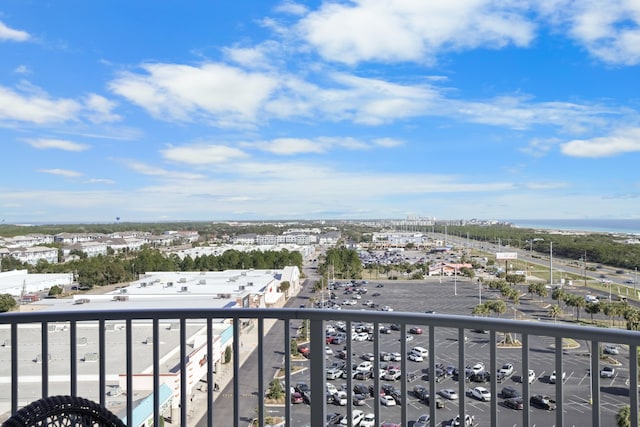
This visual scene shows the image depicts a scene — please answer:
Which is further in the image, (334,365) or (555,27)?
(555,27)

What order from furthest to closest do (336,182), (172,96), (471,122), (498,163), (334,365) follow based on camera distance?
1. (498,163)
2. (336,182)
3. (471,122)
4. (172,96)
5. (334,365)

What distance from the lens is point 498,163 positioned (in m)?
38.3

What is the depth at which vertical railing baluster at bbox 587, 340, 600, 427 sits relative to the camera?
125cm

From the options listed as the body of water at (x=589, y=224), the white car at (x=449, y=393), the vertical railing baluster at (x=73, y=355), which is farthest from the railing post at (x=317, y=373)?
the body of water at (x=589, y=224)

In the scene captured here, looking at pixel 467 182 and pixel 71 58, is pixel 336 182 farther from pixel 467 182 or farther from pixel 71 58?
pixel 71 58

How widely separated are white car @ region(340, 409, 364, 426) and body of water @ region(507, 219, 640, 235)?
74.8 feet

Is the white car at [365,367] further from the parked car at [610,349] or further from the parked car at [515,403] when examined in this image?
the parked car at [610,349]

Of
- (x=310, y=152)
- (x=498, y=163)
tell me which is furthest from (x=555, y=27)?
(x=498, y=163)

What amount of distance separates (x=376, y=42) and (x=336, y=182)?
25.9m

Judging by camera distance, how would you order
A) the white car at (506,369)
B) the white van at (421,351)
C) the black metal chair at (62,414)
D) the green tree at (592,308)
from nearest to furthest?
1. the black metal chair at (62,414)
2. the white car at (506,369)
3. the white van at (421,351)
4. the green tree at (592,308)

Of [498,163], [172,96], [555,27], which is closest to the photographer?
[172,96]

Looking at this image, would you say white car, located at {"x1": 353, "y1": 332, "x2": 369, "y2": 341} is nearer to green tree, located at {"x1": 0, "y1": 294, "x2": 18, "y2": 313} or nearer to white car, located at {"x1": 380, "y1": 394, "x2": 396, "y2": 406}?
white car, located at {"x1": 380, "y1": 394, "x2": 396, "y2": 406}

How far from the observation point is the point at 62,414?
4.00 feet

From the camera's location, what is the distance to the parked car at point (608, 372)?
4.14ft
